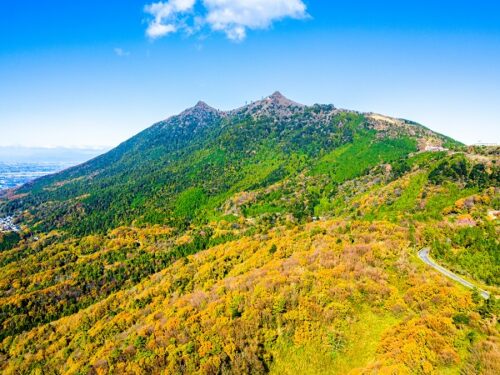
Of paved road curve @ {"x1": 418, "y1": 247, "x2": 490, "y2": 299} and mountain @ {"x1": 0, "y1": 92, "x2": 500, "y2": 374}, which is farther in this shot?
paved road curve @ {"x1": 418, "y1": 247, "x2": 490, "y2": 299}

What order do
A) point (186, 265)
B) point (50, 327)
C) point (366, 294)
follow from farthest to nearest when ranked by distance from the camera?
point (186, 265), point (50, 327), point (366, 294)

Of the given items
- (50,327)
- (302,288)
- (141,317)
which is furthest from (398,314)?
(50,327)

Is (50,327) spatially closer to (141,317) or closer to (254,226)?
(141,317)

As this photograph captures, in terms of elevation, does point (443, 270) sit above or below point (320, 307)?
above

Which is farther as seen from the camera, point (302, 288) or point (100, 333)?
point (100, 333)

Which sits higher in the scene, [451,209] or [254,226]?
[451,209]

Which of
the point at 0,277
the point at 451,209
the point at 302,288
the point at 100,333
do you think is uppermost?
the point at 451,209

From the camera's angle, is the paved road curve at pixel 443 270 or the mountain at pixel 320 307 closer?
the mountain at pixel 320 307

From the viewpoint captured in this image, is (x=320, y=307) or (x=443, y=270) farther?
(x=443, y=270)

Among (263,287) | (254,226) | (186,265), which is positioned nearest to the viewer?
(263,287)

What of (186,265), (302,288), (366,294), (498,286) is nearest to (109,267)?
(186,265)
